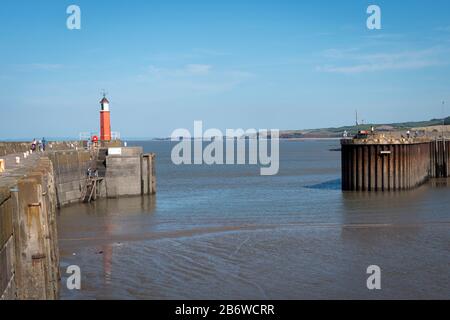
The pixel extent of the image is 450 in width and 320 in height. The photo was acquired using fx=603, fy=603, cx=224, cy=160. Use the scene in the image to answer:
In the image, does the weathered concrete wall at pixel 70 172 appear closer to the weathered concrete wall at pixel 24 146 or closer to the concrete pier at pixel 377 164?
the weathered concrete wall at pixel 24 146

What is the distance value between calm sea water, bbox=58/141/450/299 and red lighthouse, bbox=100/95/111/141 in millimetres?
9937

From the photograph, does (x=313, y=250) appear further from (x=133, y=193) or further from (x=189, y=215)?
Answer: (x=133, y=193)

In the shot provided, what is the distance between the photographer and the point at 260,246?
22766 mm

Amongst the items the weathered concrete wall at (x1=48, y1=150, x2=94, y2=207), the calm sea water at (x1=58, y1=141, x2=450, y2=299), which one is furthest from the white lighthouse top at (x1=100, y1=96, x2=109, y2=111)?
the calm sea water at (x1=58, y1=141, x2=450, y2=299)

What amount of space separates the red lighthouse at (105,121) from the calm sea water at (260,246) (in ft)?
32.6

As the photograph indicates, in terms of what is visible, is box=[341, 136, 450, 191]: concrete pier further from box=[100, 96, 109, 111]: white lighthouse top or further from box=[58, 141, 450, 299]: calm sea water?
box=[100, 96, 109, 111]: white lighthouse top

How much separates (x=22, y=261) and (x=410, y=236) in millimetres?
17808

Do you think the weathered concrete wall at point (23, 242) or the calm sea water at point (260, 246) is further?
the calm sea water at point (260, 246)

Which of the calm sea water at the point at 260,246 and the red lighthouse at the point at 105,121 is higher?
the red lighthouse at the point at 105,121

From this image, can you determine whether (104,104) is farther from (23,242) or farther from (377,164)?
(23,242)

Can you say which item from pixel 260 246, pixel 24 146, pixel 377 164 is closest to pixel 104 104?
pixel 24 146

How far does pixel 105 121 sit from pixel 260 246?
28.3m

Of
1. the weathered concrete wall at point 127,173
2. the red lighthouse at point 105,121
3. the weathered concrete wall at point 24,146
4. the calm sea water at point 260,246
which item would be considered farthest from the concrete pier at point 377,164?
the weathered concrete wall at point 24,146

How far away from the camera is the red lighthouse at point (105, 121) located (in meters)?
47.5
